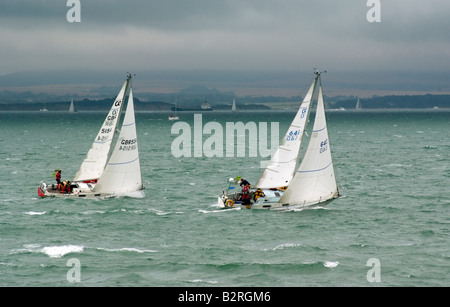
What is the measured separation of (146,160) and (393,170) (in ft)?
123

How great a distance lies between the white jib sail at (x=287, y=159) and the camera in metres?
46.9

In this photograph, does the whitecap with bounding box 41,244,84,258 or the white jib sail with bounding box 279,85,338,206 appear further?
the white jib sail with bounding box 279,85,338,206

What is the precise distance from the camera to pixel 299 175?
147 ft

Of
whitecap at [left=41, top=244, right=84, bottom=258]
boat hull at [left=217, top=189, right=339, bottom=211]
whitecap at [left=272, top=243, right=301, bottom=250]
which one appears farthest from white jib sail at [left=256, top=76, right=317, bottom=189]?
whitecap at [left=41, top=244, right=84, bottom=258]

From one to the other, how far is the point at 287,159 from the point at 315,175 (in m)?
3.61

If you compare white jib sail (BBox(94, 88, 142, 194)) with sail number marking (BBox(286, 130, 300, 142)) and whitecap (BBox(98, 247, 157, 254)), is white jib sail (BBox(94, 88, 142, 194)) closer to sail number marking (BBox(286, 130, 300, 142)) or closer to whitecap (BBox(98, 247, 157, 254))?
sail number marking (BBox(286, 130, 300, 142))

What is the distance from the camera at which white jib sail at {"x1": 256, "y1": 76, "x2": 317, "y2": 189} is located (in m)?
46.9

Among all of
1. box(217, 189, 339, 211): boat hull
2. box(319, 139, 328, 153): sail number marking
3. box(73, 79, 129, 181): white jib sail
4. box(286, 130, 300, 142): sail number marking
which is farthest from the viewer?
box(73, 79, 129, 181): white jib sail

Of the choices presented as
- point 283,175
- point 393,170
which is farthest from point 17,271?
point 393,170

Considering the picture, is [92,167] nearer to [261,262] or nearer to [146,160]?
[261,262]

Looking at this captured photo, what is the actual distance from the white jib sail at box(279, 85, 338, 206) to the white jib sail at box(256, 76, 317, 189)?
255cm

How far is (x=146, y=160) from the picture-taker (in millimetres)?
93375

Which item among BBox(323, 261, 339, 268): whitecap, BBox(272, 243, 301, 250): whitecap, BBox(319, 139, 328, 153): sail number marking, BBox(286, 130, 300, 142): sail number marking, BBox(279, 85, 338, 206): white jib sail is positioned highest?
BBox(286, 130, 300, 142): sail number marking
